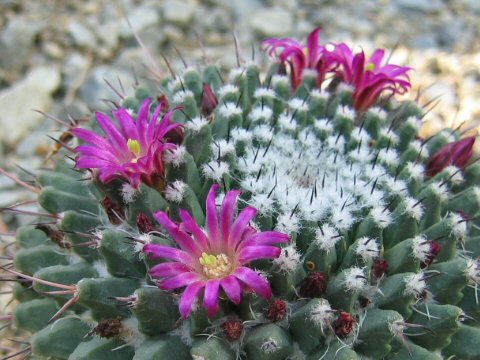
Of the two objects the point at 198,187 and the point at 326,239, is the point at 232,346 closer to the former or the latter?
the point at 326,239

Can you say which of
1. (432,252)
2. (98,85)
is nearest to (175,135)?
(432,252)

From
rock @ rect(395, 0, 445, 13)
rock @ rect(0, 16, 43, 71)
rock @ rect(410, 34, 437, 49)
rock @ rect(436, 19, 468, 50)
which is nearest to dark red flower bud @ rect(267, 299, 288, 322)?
rock @ rect(0, 16, 43, 71)

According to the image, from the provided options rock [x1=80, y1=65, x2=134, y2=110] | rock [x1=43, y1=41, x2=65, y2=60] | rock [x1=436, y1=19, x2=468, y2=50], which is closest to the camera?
rock [x1=80, y1=65, x2=134, y2=110]

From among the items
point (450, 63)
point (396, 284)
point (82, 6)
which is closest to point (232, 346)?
point (396, 284)

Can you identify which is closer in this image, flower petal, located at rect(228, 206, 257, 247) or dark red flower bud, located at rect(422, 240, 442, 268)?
flower petal, located at rect(228, 206, 257, 247)

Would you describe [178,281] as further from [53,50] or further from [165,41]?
[165,41]

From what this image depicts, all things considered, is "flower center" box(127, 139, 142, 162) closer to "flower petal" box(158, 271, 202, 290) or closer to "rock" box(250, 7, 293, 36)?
"flower petal" box(158, 271, 202, 290)
